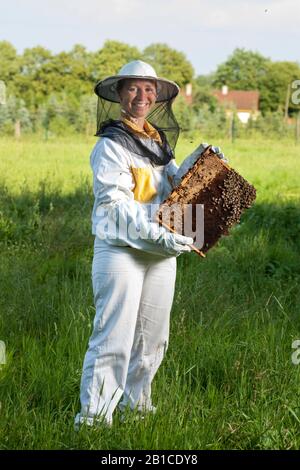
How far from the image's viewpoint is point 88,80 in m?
48.5

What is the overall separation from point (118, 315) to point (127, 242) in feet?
1.22

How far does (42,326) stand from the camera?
4.69m

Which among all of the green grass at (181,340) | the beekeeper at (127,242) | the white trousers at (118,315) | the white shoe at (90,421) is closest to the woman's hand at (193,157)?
the beekeeper at (127,242)

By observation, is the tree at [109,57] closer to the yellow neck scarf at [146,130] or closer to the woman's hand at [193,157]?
the yellow neck scarf at [146,130]

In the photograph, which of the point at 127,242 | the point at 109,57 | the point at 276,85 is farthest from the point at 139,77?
the point at 276,85

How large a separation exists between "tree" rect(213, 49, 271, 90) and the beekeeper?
232ft

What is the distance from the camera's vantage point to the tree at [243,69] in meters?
72.6

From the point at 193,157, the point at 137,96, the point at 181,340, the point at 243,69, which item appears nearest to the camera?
the point at 137,96

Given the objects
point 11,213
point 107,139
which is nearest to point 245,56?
point 11,213

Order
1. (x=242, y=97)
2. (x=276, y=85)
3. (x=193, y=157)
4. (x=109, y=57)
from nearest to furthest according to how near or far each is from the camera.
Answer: (x=193, y=157), (x=109, y=57), (x=276, y=85), (x=242, y=97)

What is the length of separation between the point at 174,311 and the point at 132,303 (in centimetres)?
165

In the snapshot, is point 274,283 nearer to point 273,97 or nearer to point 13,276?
point 13,276

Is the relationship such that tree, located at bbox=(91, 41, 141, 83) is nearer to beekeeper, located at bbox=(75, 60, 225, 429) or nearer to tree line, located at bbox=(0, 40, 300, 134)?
tree line, located at bbox=(0, 40, 300, 134)

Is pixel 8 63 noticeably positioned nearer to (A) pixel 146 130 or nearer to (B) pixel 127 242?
(A) pixel 146 130
